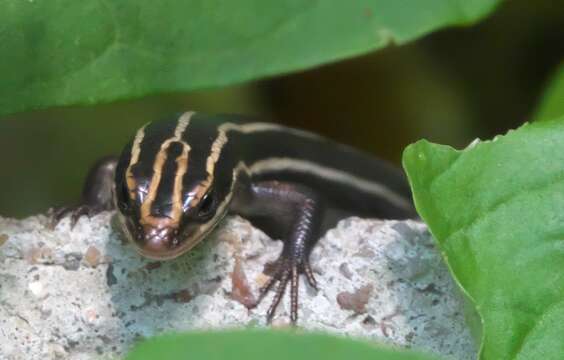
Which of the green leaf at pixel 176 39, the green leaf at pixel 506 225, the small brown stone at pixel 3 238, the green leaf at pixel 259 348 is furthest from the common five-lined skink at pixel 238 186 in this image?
the green leaf at pixel 259 348

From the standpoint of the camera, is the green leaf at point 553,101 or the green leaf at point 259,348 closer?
the green leaf at point 259,348

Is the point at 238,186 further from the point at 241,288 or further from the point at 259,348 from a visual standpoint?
the point at 259,348

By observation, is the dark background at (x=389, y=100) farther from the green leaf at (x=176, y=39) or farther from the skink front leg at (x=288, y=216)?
the green leaf at (x=176, y=39)

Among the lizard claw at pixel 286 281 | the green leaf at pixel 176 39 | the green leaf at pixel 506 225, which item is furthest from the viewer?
the lizard claw at pixel 286 281

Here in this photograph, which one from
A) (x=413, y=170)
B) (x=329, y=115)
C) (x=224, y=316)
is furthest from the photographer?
(x=329, y=115)

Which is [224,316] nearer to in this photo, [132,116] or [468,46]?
[132,116]

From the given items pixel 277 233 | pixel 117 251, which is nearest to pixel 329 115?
pixel 277 233

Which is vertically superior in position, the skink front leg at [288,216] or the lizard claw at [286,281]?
the skink front leg at [288,216]
